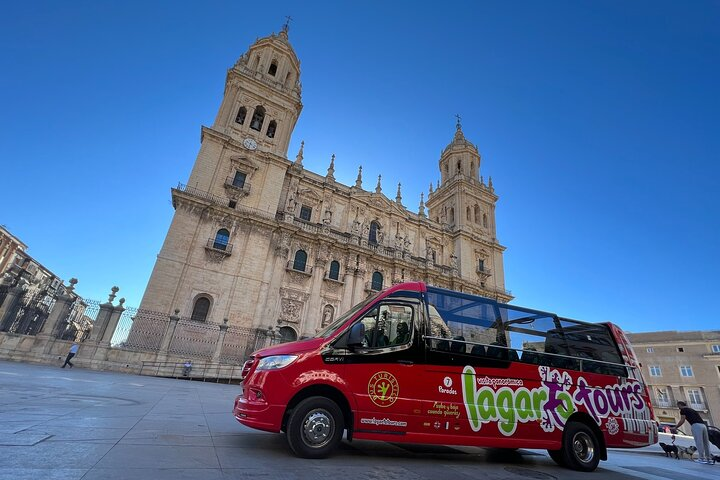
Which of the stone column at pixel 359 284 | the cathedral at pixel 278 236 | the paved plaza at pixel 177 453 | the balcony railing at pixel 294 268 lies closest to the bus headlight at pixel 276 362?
the paved plaza at pixel 177 453

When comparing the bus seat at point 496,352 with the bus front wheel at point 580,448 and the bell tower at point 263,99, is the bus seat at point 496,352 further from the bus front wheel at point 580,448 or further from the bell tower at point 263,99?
the bell tower at point 263,99

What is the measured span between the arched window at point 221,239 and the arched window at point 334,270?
24.3 ft

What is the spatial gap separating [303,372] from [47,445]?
224 cm

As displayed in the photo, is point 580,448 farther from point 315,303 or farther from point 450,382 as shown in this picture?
point 315,303

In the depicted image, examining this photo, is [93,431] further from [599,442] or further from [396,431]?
[599,442]

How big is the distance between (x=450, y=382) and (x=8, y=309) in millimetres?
18360

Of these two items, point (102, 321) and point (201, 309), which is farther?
point (201, 309)

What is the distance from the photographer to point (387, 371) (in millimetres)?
4062

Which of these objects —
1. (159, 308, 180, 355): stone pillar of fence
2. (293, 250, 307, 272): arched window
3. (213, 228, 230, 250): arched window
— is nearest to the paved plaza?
(159, 308, 180, 355): stone pillar of fence

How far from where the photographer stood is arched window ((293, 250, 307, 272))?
22541mm

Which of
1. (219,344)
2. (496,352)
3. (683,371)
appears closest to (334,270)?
(219,344)

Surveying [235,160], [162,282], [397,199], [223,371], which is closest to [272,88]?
[235,160]

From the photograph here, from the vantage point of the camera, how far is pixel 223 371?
16.2 meters

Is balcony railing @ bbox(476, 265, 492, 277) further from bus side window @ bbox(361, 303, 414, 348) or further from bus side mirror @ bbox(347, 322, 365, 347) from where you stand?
bus side mirror @ bbox(347, 322, 365, 347)
